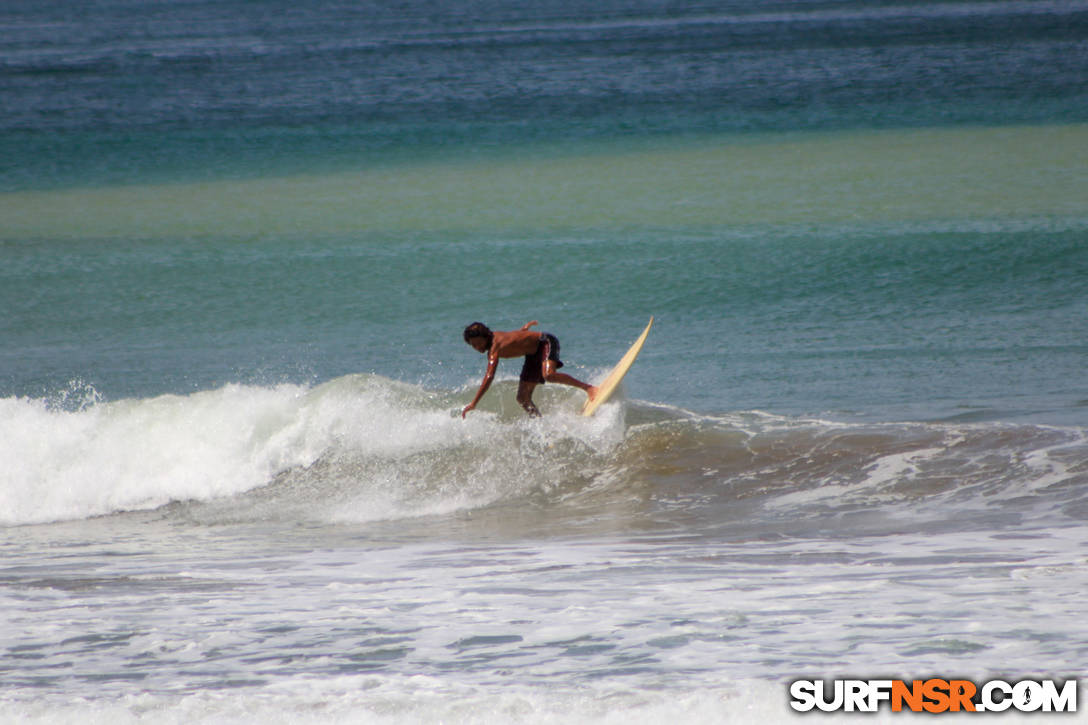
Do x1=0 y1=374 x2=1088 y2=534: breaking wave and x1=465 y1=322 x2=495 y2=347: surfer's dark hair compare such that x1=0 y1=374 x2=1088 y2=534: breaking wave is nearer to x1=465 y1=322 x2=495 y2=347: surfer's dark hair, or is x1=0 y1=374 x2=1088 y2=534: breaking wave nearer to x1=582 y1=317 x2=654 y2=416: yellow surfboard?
x1=582 y1=317 x2=654 y2=416: yellow surfboard

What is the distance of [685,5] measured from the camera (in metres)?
94.4

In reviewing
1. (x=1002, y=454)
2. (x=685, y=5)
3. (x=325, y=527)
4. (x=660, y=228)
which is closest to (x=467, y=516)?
(x=325, y=527)

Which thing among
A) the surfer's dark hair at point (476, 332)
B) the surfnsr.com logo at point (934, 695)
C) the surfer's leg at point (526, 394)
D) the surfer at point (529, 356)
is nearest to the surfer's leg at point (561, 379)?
the surfer at point (529, 356)

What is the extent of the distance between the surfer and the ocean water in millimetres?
392

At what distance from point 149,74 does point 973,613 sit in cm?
5662

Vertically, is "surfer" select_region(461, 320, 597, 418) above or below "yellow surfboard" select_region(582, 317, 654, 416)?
above

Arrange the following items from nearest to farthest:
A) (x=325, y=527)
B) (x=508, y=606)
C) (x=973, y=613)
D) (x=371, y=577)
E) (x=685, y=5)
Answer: (x=973, y=613), (x=508, y=606), (x=371, y=577), (x=325, y=527), (x=685, y=5)

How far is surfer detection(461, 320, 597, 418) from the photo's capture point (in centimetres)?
1002

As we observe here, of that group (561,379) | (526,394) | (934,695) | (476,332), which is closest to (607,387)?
(561,379)

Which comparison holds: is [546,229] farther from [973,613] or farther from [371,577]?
[973,613]

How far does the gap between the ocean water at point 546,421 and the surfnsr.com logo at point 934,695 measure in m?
0.10

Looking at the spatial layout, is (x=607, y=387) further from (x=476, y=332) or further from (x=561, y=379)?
(x=476, y=332)

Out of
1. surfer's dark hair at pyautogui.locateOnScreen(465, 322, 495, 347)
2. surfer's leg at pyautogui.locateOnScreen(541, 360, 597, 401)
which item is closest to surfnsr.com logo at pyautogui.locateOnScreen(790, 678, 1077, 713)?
surfer's dark hair at pyautogui.locateOnScreen(465, 322, 495, 347)

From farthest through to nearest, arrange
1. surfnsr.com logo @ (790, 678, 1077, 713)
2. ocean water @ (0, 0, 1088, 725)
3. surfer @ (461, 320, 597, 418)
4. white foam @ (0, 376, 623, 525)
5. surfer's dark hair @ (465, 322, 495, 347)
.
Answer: white foam @ (0, 376, 623, 525), surfer @ (461, 320, 597, 418), surfer's dark hair @ (465, 322, 495, 347), ocean water @ (0, 0, 1088, 725), surfnsr.com logo @ (790, 678, 1077, 713)
